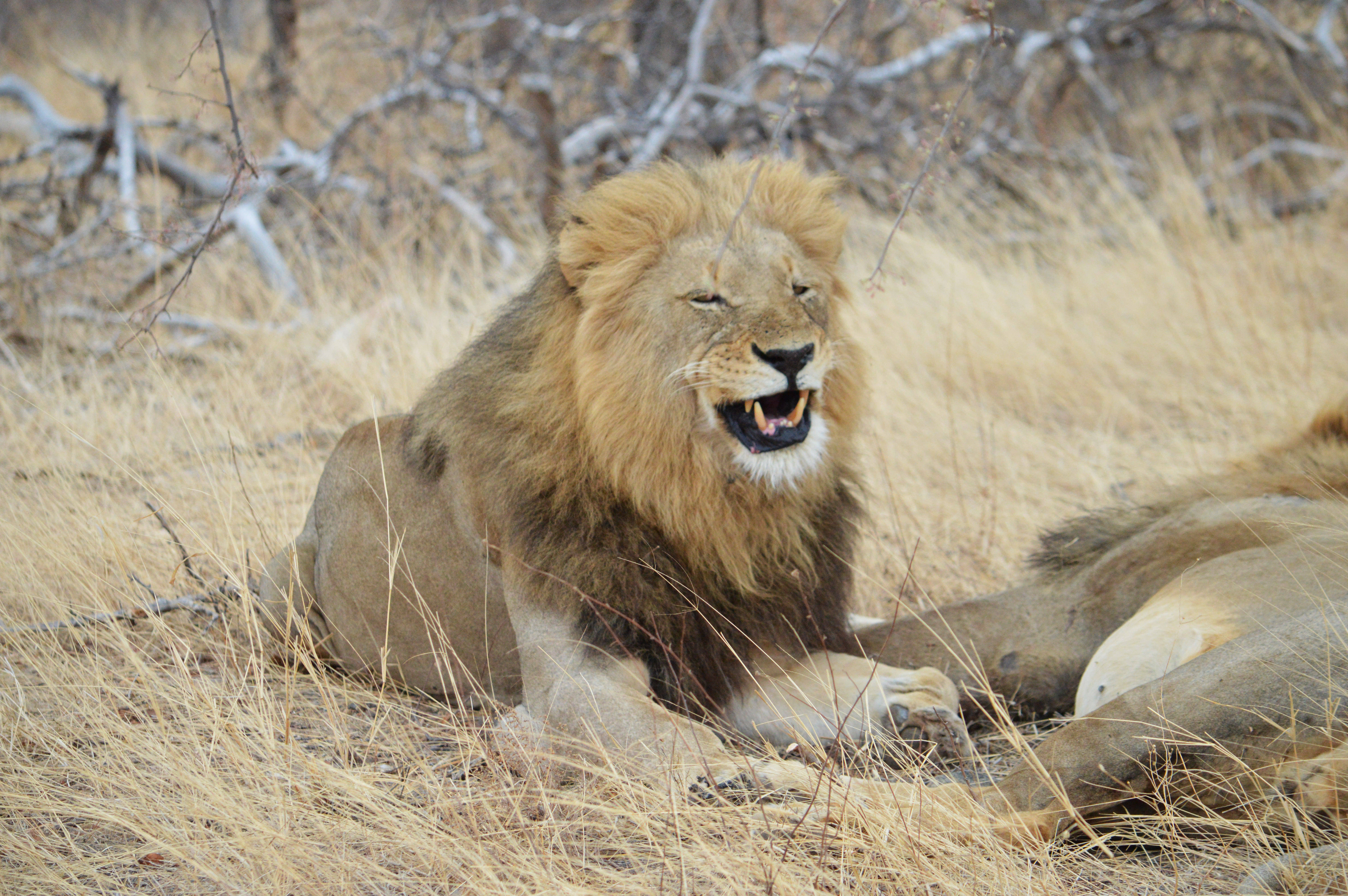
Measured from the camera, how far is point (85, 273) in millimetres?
6762

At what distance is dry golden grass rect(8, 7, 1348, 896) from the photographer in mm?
2262

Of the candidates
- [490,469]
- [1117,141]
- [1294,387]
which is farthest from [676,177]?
[1117,141]

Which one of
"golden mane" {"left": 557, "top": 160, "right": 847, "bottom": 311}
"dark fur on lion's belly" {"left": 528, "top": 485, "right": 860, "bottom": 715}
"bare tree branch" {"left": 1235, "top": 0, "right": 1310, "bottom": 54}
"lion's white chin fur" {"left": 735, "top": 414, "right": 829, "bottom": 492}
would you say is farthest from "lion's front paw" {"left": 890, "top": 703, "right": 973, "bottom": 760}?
"bare tree branch" {"left": 1235, "top": 0, "right": 1310, "bottom": 54}

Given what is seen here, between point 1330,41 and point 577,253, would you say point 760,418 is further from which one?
point 1330,41

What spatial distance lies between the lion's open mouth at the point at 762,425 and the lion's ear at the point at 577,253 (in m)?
0.51

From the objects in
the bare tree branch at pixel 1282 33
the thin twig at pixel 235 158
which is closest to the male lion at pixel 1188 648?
the thin twig at pixel 235 158

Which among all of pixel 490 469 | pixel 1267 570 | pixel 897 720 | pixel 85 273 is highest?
pixel 85 273

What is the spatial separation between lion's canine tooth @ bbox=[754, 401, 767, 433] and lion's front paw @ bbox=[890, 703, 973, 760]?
80 centimetres

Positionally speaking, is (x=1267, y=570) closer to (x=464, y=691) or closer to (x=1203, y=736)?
(x=1203, y=736)

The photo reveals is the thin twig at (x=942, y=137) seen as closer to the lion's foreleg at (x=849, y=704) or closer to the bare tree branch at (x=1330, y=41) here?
the lion's foreleg at (x=849, y=704)

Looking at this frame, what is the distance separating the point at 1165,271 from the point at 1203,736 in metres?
5.62

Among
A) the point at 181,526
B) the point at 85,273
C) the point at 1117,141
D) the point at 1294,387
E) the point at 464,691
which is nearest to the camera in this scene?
the point at 464,691

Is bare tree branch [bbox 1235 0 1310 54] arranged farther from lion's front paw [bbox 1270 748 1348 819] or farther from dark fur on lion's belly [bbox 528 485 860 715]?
lion's front paw [bbox 1270 748 1348 819]

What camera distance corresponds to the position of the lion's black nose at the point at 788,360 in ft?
8.80
